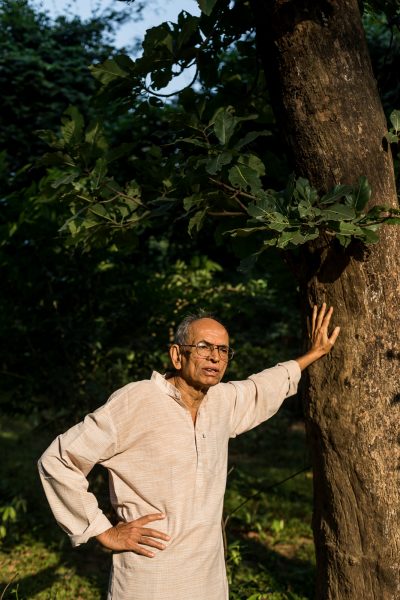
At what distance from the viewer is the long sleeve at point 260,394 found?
3.55 metres

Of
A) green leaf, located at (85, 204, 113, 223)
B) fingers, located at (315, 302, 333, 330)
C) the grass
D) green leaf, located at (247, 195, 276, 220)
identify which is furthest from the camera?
the grass

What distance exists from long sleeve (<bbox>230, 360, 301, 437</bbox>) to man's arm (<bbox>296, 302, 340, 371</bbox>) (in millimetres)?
59

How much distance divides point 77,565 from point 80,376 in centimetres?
175

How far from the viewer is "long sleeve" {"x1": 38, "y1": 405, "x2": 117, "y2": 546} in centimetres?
307

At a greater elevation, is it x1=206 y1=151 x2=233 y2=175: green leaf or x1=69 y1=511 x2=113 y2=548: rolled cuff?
x1=206 y1=151 x2=233 y2=175: green leaf

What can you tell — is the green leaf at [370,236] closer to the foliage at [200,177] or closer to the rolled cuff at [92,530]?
the foliage at [200,177]

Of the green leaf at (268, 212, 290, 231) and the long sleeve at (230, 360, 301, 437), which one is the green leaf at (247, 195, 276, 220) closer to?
the green leaf at (268, 212, 290, 231)

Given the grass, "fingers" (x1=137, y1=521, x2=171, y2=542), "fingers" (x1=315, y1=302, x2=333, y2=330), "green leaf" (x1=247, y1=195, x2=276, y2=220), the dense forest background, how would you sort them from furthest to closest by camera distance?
the dense forest background → the grass → "fingers" (x1=315, y1=302, x2=333, y2=330) → "green leaf" (x1=247, y1=195, x2=276, y2=220) → "fingers" (x1=137, y1=521, x2=171, y2=542)

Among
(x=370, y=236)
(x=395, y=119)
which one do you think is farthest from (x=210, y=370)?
(x=395, y=119)

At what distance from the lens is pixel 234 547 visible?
6320 mm

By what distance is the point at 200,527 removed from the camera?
313 centimetres

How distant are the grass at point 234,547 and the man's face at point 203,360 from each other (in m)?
1.55

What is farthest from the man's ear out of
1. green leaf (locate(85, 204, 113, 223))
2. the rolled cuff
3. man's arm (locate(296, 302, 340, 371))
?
green leaf (locate(85, 204, 113, 223))

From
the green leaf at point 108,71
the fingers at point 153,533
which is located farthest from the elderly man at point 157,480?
the green leaf at point 108,71
